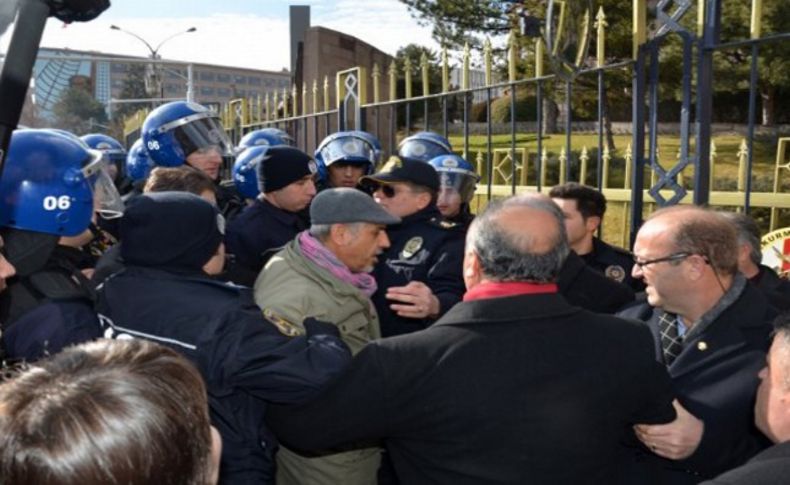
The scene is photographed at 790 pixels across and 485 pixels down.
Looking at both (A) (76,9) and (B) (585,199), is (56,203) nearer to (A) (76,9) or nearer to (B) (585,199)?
(A) (76,9)

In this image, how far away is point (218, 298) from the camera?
225 centimetres

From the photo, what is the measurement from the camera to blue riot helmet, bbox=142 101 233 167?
17.3 ft

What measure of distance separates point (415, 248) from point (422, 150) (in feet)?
6.58

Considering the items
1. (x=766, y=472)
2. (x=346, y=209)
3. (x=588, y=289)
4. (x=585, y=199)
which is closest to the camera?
(x=766, y=472)

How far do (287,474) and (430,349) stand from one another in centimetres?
120

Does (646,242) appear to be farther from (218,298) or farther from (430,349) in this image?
(218,298)

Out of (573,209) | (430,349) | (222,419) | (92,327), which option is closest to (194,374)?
(430,349)

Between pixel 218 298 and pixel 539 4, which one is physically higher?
pixel 539 4

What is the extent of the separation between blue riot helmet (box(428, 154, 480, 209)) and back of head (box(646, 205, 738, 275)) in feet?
6.66

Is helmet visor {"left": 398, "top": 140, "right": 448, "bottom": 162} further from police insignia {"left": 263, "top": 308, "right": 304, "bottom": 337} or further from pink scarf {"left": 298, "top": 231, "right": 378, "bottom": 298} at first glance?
police insignia {"left": 263, "top": 308, "right": 304, "bottom": 337}

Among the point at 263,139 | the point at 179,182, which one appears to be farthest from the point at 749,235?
the point at 263,139

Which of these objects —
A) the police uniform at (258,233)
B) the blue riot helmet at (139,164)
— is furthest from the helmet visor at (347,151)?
the blue riot helmet at (139,164)

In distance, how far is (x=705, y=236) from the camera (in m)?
2.72

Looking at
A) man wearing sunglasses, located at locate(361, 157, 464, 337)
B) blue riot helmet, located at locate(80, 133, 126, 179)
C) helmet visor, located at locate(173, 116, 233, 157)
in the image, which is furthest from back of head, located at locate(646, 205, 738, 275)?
blue riot helmet, located at locate(80, 133, 126, 179)
